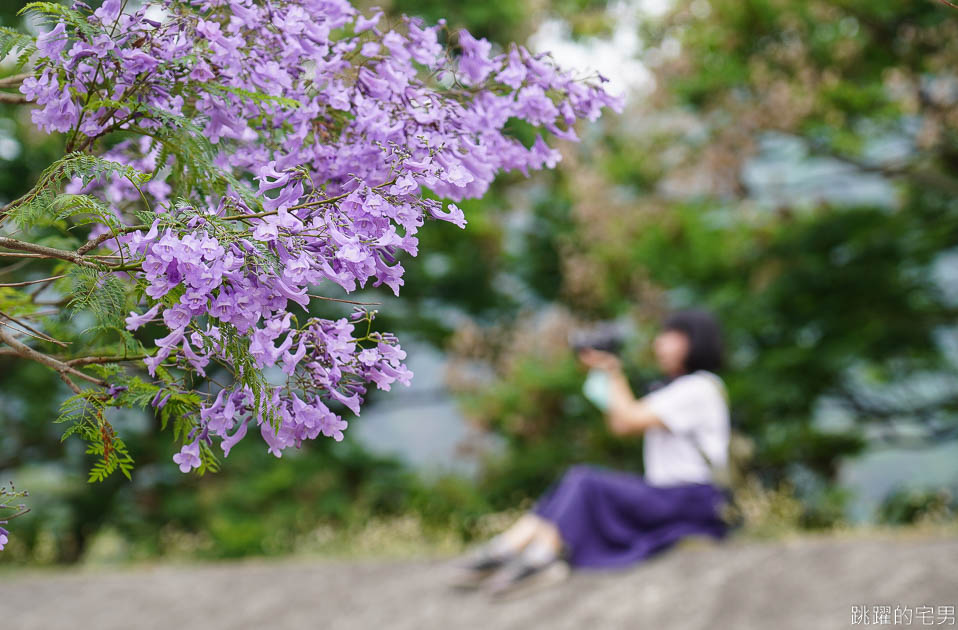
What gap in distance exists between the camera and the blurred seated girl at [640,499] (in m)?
4.45

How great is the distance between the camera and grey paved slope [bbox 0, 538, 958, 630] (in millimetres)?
3871

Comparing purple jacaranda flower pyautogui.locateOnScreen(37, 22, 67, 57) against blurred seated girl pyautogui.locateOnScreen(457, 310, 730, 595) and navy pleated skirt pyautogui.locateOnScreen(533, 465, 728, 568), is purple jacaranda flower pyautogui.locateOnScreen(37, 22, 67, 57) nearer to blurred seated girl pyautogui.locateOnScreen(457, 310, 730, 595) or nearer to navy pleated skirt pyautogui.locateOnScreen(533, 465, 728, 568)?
blurred seated girl pyautogui.locateOnScreen(457, 310, 730, 595)

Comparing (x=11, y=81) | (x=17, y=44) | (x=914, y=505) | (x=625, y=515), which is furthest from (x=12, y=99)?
(x=914, y=505)

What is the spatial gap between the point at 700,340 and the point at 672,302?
11.3 ft

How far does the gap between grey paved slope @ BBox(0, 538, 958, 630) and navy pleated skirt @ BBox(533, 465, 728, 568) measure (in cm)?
9

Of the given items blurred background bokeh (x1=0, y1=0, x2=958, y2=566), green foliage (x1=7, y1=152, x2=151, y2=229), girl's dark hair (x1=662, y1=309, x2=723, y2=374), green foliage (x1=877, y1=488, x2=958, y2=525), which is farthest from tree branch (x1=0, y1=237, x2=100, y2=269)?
green foliage (x1=877, y1=488, x2=958, y2=525)

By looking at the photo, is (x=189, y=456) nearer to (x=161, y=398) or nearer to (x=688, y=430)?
(x=161, y=398)

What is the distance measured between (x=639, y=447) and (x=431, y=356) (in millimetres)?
2725

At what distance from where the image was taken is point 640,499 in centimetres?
451

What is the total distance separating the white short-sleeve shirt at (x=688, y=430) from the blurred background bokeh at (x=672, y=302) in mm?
1310

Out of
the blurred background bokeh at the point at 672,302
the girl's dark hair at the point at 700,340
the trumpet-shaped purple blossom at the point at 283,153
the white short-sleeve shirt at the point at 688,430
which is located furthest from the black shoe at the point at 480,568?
the trumpet-shaped purple blossom at the point at 283,153

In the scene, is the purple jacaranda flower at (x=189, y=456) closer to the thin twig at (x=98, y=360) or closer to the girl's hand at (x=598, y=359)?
the thin twig at (x=98, y=360)

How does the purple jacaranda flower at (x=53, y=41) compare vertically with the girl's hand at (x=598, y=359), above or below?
above

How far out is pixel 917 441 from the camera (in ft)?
24.2
